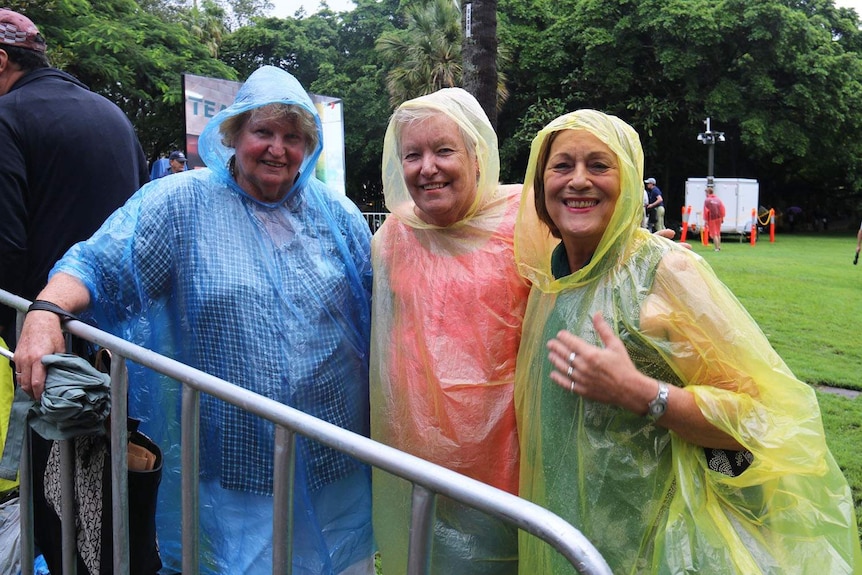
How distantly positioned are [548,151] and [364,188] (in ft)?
102

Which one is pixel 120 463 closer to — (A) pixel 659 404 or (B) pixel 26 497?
(B) pixel 26 497

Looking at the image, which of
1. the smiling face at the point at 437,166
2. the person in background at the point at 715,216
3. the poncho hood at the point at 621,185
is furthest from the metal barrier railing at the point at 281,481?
the person in background at the point at 715,216


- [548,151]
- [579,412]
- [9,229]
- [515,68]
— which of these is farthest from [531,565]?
[515,68]

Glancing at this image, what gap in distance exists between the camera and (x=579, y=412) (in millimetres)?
1610

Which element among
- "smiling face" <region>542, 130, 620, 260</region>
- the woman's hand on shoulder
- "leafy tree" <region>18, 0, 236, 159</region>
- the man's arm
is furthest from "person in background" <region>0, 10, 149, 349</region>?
"leafy tree" <region>18, 0, 236, 159</region>

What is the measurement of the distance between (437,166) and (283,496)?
3.40ft

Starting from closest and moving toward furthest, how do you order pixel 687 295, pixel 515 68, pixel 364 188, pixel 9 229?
pixel 687 295 → pixel 9 229 → pixel 515 68 → pixel 364 188

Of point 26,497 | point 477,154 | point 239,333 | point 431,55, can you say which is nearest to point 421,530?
point 239,333

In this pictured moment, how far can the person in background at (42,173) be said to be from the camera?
88.7 inches

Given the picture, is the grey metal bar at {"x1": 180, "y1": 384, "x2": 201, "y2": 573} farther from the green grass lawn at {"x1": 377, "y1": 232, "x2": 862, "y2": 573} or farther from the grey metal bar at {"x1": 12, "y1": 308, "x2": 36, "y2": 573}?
the green grass lawn at {"x1": 377, "y1": 232, "x2": 862, "y2": 573}

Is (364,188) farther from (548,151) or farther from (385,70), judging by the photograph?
(548,151)

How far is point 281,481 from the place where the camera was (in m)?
1.30

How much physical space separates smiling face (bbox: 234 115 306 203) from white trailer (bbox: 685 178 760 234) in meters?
19.8

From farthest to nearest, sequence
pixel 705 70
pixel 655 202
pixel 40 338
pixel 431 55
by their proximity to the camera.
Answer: pixel 705 70 → pixel 431 55 → pixel 655 202 → pixel 40 338
